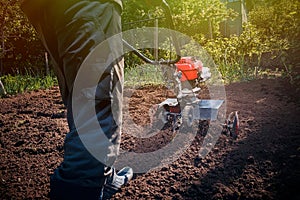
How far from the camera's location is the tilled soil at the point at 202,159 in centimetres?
176

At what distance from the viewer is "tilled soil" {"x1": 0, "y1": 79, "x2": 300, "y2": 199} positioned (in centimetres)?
176

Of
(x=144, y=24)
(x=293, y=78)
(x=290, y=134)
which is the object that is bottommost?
(x=290, y=134)

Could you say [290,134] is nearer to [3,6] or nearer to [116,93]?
[116,93]

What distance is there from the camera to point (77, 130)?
4.02ft

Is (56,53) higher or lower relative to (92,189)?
higher

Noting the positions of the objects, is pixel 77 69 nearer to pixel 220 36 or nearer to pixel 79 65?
pixel 79 65

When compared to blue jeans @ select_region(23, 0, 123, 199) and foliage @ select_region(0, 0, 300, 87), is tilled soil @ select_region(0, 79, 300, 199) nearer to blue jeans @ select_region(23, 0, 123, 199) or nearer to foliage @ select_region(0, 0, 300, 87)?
blue jeans @ select_region(23, 0, 123, 199)

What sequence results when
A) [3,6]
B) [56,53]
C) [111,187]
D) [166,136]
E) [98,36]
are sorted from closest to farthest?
1. [98,36]
2. [56,53]
3. [111,187]
4. [166,136]
5. [3,6]

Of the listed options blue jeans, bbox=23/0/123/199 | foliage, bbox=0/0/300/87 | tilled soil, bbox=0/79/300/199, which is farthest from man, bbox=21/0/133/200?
foliage, bbox=0/0/300/87

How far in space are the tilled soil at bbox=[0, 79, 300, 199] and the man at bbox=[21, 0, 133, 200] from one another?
61 centimetres

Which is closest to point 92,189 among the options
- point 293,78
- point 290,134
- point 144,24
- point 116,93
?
point 116,93

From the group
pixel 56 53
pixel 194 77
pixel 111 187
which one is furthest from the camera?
pixel 194 77

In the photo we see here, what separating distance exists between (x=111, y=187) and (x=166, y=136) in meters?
0.98

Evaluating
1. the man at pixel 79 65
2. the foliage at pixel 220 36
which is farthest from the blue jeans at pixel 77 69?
the foliage at pixel 220 36
